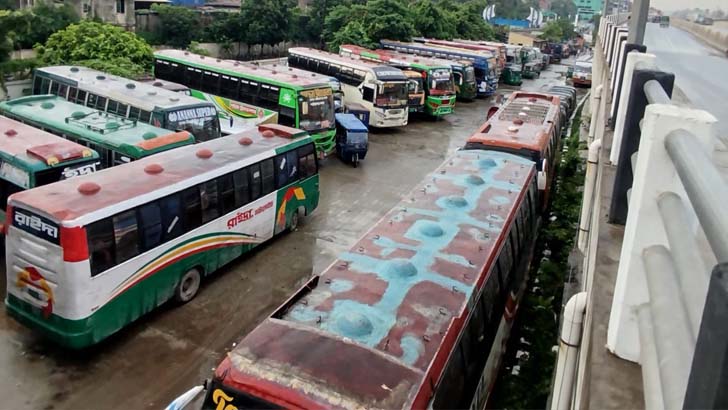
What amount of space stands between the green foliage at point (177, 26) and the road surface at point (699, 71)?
26371 millimetres

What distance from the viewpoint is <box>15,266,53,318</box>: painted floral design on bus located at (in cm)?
749

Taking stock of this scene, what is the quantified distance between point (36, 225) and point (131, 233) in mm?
1129

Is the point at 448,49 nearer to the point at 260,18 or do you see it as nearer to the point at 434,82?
the point at 434,82

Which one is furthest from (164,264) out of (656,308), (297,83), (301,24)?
(301,24)

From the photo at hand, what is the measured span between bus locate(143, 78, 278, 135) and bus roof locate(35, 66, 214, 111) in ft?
5.22

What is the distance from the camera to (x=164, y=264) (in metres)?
8.78

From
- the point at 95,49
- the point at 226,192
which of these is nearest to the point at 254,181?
the point at 226,192

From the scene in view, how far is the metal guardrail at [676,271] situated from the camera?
3.29 feet

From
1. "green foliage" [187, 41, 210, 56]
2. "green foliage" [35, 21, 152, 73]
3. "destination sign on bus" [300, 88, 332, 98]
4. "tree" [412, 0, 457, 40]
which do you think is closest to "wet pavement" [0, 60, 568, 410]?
"destination sign on bus" [300, 88, 332, 98]

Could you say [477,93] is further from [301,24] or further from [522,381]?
[522,381]

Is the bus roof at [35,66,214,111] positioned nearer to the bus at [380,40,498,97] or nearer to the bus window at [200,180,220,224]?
the bus window at [200,180,220,224]

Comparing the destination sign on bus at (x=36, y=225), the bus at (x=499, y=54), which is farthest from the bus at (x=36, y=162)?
the bus at (x=499, y=54)

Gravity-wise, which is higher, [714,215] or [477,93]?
[714,215]

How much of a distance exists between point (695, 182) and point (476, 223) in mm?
6735
